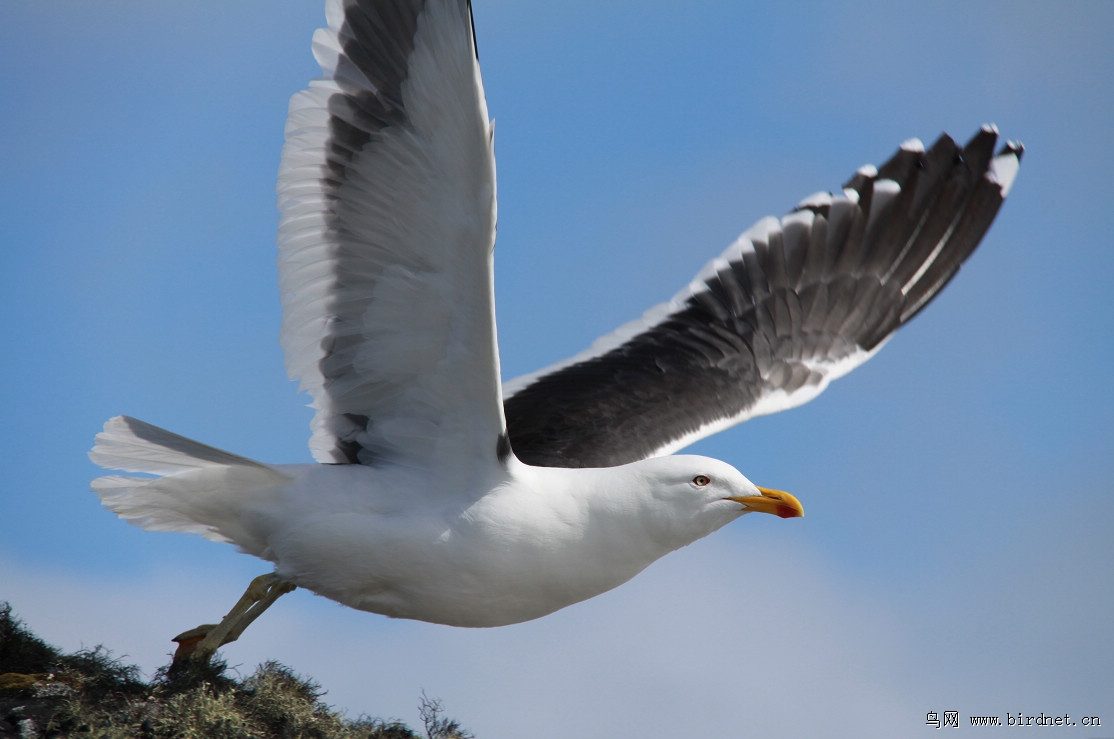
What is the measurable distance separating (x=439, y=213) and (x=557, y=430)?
2227 millimetres

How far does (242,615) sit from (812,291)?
415 centimetres

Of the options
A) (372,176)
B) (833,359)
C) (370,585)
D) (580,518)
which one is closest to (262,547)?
(370,585)

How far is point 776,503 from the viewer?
482 cm

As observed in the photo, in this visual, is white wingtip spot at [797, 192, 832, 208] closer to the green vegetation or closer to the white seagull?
the white seagull

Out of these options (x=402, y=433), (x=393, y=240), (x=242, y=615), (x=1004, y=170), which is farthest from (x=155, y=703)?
(x=1004, y=170)

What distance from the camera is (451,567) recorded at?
4562 millimetres

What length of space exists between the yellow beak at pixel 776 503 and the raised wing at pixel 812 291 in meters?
1.76

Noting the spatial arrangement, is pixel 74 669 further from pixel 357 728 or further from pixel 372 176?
pixel 372 176

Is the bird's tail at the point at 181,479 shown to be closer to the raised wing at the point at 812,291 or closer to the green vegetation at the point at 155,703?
the green vegetation at the point at 155,703

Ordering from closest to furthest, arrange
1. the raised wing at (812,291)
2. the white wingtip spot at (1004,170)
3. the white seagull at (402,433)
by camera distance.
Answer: the white seagull at (402,433) < the raised wing at (812,291) < the white wingtip spot at (1004,170)

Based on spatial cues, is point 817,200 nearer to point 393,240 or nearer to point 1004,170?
point 1004,170

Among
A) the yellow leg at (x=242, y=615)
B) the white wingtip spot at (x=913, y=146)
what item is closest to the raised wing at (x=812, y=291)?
the white wingtip spot at (x=913, y=146)

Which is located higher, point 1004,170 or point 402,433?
point 1004,170

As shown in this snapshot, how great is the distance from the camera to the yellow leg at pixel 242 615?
16.5 feet
